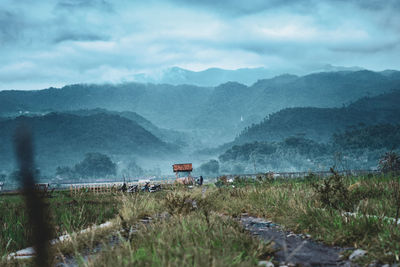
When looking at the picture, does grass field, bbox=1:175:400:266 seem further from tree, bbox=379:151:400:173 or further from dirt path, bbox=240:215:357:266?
tree, bbox=379:151:400:173

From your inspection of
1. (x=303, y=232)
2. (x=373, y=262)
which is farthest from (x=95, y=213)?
(x=373, y=262)

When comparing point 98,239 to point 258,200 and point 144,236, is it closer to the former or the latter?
point 144,236

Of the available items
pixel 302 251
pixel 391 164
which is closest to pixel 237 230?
pixel 302 251

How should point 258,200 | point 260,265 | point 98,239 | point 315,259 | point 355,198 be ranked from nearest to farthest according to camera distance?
point 260,265 → point 315,259 → point 98,239 → point 355,198 → point 258,200

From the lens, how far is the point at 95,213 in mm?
11523

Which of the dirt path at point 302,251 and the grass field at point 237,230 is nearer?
the grass field at point 237,230

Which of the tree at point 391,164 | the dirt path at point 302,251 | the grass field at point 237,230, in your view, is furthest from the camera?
the tree at point 391,164

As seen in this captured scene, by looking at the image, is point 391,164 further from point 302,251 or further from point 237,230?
point 237,230

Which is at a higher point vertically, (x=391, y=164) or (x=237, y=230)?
(x=391, y=164)

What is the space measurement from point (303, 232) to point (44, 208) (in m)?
7.08

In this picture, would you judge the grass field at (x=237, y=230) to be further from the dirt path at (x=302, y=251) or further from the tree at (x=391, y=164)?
the tree at (x=391, y=164)

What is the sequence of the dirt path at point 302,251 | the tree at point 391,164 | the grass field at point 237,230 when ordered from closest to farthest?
the grass field at point 237,230
the dirt path at point 302,251
the tree at point 391,164

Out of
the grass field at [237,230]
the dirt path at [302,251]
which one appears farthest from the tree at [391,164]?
the dirt path at [302,251]

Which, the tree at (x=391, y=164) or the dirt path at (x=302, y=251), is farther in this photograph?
the tree at (x=391, y=164)
